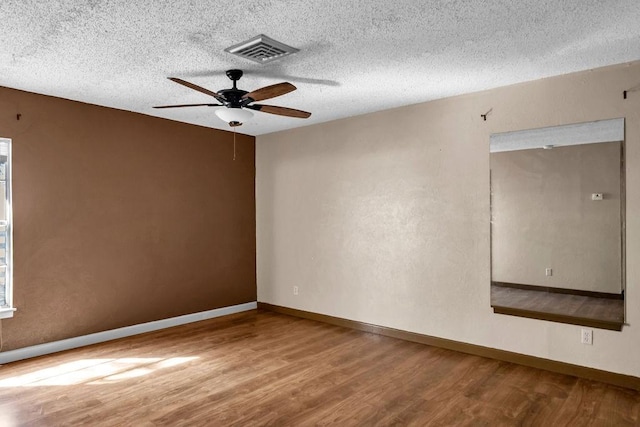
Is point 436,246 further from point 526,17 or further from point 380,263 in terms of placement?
point 526,17

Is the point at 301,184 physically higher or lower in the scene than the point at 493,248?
higher

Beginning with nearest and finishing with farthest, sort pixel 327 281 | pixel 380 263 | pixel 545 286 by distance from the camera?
1. pixel 545 286
2. pixel 380 263
3. pixel 327 281

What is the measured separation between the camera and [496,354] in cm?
375

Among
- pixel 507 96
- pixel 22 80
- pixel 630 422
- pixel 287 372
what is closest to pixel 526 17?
pixel 507 96

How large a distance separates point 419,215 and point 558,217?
126 centimetres

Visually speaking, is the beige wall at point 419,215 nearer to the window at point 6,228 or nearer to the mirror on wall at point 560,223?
the mirror on wall at point 560,223

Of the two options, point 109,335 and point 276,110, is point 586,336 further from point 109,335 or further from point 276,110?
point 109,335

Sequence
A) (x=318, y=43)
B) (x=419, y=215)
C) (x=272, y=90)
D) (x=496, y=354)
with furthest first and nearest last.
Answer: (x=419, y=215) < (x=496, y=354) < (x=272, y=90) < (x=318, y=43)

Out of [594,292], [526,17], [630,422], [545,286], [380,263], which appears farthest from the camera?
[380,263]

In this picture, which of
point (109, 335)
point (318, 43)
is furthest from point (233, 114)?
point (109, 335)

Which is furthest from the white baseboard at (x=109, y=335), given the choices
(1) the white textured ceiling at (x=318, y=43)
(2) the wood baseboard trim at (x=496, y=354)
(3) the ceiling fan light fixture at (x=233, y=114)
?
(3) the ceiling fan light fixture at (x=233, y=114)

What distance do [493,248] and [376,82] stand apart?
6.11 feet

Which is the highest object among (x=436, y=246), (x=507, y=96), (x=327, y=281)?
(x=507, y=96)

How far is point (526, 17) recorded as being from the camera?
2.41m
